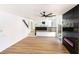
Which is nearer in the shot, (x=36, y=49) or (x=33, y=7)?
(x=33, y=7)

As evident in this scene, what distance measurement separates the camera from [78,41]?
165 inches

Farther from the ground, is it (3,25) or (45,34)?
(3,25)

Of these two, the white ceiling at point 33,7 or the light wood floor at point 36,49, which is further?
the light wood floor at point 36,49

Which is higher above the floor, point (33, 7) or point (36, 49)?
point (33, 7)

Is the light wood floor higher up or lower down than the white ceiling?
lower down

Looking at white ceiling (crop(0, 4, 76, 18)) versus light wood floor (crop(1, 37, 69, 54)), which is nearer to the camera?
white ceiling (crop(0, 4, 76, 18))

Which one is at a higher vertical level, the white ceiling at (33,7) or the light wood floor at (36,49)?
the white ceiling at (33,7)

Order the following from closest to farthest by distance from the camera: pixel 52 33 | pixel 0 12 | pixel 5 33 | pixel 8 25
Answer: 1. pixel 0 12
2. pixel 5 33
3. pixel 8 25
4. pixel 52 33
